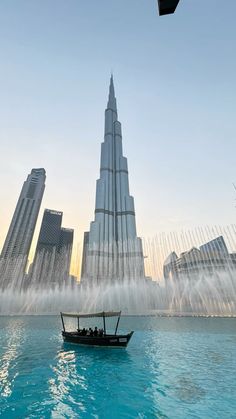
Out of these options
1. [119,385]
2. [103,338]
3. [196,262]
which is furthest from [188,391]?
[196,262]

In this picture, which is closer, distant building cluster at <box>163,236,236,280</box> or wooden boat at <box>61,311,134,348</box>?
wooden boat at <box>61,311,134,348</box>

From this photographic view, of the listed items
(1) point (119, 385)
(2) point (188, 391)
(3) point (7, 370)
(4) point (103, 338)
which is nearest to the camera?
(2) point (188, 391)

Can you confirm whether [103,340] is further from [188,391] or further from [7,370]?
[188,391]

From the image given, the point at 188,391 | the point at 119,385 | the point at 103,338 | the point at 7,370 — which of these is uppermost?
the point at 103,338

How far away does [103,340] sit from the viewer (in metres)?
32.4

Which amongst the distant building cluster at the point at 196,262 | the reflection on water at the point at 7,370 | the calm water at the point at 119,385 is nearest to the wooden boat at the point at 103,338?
the calm water at the point at 119,385

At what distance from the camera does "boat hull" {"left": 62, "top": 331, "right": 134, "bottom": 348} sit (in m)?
31.4

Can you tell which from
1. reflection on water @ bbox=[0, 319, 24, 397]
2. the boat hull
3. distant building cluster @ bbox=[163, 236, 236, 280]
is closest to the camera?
reflection on water @ bbox=[0, 319, 24, 397]

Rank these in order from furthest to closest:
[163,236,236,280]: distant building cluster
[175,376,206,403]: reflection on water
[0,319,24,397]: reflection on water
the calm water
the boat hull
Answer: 1. [163,236,236,280]: distant building cluster
2. the boat hull
3. [0,319,24,397]: reflection on water
4. [175,376,206,403]: reflection on water
5. the calm water

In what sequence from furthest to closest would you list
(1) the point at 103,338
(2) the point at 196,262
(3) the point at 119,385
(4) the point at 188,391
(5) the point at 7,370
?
(2) the point at 196,262 → (1) the point at 103,338 → (5) the point at 7,370 → (3) the point at 119,385 → (4) the point at 188,391

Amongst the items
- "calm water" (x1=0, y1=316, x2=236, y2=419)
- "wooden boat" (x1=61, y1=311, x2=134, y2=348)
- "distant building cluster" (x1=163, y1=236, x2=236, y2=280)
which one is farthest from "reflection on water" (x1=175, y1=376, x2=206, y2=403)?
"distant building cluster" (x1=163, y1=236, x2=236, y2=280)

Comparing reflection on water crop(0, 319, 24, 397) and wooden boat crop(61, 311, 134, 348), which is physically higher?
wooden boat crop(61, 311, 134, 348)

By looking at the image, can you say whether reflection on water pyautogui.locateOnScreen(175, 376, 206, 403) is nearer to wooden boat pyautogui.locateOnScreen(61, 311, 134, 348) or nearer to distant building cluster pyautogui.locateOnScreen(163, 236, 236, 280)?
wooden boat pyautogui.locateOnScreen(61, 311, 134, 348)

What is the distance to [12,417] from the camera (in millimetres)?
13031
